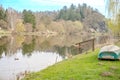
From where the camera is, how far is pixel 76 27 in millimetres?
113625

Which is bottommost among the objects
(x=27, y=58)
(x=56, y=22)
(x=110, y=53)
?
(x=27, y=58)

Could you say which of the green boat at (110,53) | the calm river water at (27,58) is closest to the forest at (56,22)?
the calm river water at (27,58)

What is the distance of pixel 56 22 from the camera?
107 meters

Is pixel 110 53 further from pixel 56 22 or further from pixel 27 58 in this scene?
pixel 56 22

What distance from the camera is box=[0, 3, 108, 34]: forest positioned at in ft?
266

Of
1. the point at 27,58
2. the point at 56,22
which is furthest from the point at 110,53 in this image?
the point at 56,22

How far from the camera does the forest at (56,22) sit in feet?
266

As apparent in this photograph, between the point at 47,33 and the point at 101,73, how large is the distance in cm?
8500

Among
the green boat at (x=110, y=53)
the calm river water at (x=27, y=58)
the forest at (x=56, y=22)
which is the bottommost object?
the calm river water at (x=27, y=58)

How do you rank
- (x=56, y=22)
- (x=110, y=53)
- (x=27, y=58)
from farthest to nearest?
(x=56, y=22)
(x=27, y=58)
(x=110, y=53)

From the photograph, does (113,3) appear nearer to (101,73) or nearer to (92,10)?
(101,73)

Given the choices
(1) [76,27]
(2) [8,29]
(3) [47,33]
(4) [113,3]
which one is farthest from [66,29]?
(4) [113,3]

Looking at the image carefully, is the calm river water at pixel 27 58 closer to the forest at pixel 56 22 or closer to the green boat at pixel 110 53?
the green boat at pixel 110 53

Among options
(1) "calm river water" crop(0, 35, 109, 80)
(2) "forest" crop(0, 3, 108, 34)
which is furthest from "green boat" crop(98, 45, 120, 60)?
(2) "forest" crop(0, 3, 108, 34)
